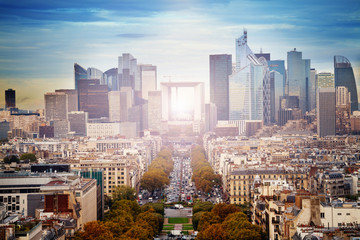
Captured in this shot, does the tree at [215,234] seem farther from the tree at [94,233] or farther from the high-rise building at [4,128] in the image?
the high-rise building at [4,128]

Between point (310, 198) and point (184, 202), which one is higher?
point (310, 198)

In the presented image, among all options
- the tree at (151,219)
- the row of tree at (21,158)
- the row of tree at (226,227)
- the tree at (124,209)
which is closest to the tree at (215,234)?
the row of tree at (226,227)

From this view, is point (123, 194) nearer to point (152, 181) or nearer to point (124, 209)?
point (124, 209)

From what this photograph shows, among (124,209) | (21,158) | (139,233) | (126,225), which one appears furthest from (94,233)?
(21,158)

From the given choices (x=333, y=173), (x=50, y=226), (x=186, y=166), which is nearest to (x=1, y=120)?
(x=186, y=166)

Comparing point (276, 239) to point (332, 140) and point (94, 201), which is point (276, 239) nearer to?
point (94, 201)

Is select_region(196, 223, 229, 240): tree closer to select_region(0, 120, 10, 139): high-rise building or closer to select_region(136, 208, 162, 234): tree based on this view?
select_region(136, 208, 162, 234): tree
